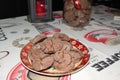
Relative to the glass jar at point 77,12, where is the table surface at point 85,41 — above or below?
below

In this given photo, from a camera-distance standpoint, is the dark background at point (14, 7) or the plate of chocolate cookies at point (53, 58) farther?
the dark background at point (14, 7)

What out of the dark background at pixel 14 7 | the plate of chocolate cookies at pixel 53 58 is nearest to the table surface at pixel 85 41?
the plate of chocolate cookies at pixel 53 58

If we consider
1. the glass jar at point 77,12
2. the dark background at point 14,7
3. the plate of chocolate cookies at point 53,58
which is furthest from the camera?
the dark background at point 14,7

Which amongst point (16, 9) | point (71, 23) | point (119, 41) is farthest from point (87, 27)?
point (16, 9)

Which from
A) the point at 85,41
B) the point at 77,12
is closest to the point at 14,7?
the point at 77,12

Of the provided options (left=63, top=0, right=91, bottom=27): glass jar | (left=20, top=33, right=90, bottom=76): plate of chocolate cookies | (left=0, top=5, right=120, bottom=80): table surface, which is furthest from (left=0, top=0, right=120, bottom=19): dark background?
(left=20, top=33, right=90, bottom=76): plate of chocolate cookies

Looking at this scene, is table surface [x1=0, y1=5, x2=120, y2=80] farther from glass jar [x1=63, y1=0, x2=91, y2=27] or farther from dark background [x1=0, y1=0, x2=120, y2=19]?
dark background [x1=0, y1=0, x2=120, y2=19]

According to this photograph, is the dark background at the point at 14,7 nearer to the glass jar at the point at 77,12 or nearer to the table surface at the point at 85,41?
the table surface at the point at 85,41
